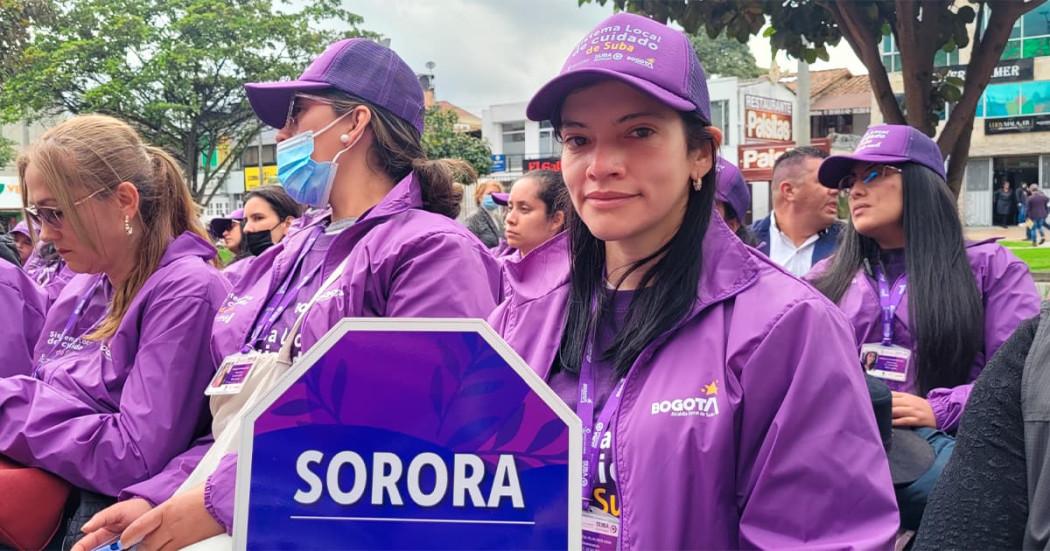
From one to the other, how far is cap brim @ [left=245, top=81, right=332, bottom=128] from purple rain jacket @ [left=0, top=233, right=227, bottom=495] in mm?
539

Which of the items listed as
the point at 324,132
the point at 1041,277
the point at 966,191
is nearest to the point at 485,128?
the point at 966,191

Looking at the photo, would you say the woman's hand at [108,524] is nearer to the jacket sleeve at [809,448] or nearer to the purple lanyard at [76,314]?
the purple lanyard at [76,314]

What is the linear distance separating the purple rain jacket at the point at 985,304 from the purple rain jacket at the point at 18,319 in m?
3.05

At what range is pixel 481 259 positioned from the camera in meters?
2.51

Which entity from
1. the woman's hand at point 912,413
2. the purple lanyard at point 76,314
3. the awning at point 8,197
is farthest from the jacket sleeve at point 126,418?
the awning at point 8,197

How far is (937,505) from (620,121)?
887 mm

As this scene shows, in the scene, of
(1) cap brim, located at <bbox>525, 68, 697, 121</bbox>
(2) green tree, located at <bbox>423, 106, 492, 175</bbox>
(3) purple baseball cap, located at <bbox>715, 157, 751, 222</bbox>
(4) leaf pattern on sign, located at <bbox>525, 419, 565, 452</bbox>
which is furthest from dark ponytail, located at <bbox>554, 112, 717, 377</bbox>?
(2) green tree, located at <bbox>423, 106, 492, 175</bbox>

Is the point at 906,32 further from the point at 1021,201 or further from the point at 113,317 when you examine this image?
the point at 1021,201

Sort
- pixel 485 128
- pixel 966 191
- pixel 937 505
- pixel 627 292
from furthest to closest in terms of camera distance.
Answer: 1. pixel 485 128
2. pixel 966 191
3. pixel 627 292
4. pixel 937 505

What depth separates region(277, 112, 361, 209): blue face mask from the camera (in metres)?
2.67

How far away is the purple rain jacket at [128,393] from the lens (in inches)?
97.0

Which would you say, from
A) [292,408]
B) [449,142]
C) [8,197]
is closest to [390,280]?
[292,408]

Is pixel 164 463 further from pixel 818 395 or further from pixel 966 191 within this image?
pixel 966 191

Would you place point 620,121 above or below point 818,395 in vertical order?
above
